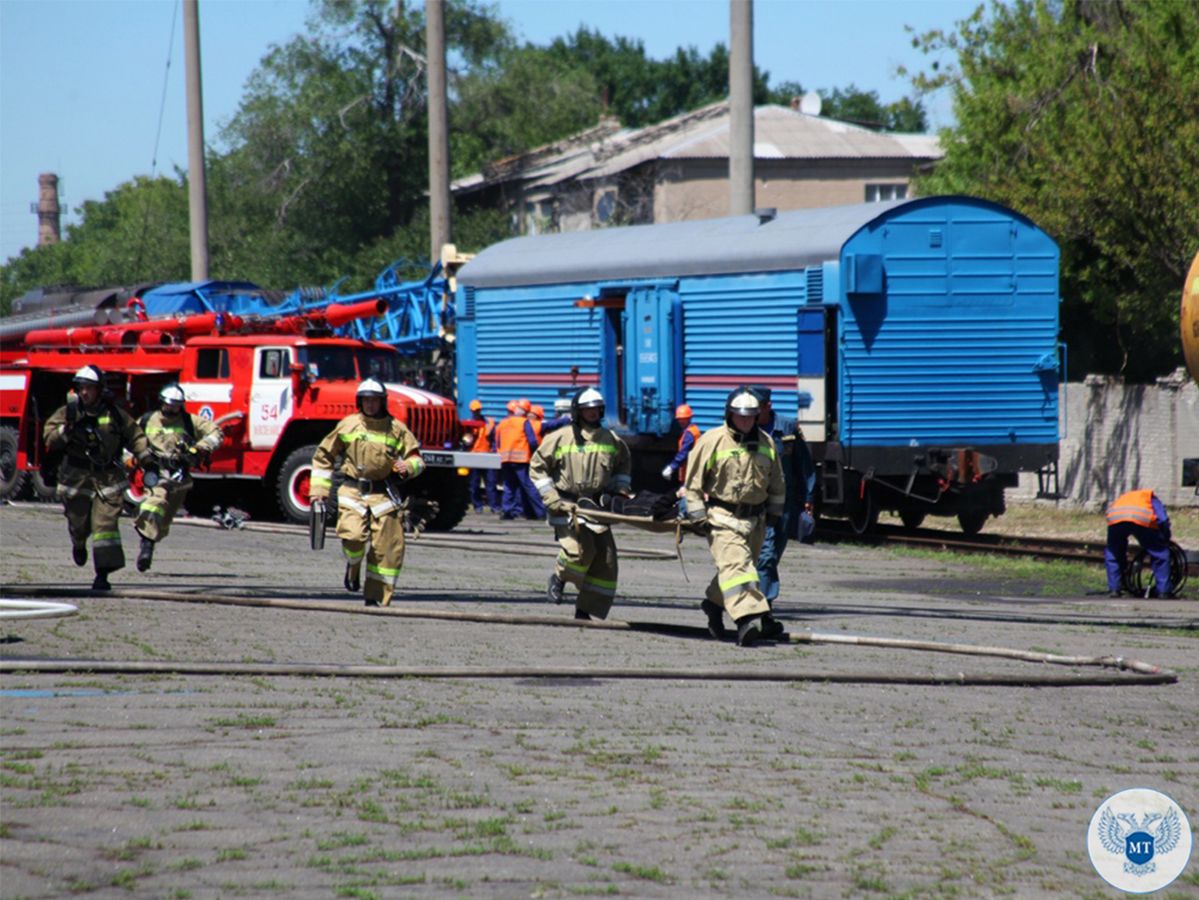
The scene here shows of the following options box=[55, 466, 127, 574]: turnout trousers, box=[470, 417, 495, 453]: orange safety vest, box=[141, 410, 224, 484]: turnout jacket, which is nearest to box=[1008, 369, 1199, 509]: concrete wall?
box=[470, 417, 495, 453]: orange safety vest

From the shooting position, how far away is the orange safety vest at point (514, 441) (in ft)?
77.7

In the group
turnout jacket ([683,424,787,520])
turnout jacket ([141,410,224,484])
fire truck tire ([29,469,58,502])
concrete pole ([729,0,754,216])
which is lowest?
fire truck tire ([29,469,58,502])

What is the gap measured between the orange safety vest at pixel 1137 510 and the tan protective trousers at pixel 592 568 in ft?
17.7

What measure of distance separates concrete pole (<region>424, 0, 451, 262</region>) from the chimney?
83789 mm

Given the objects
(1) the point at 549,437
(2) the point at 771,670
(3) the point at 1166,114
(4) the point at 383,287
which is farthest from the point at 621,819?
(4) the point at 383,287

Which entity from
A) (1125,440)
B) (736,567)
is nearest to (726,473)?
(736,567)

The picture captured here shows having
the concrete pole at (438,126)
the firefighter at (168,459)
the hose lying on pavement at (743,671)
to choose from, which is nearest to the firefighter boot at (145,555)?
the firefighter at (168,459)

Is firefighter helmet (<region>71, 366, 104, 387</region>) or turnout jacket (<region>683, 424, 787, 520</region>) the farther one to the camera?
firefighter helmet (<region>71, 366, 104, 387</region>)

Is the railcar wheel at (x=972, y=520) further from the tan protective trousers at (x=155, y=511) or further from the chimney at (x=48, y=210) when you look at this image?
the chimney at (x=48, y=210)

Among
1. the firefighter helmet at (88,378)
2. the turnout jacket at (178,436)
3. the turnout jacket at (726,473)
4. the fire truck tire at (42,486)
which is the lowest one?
the fire truck tire at (42,486)

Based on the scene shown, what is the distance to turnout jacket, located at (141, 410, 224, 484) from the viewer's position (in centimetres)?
1539

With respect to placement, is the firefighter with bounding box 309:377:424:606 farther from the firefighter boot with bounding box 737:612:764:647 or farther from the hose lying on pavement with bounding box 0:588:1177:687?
the firefighter boot with bounding box 737:612:764:647

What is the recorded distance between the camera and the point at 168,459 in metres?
15.4

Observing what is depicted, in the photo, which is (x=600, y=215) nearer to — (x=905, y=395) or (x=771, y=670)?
(x=905, y=395)
